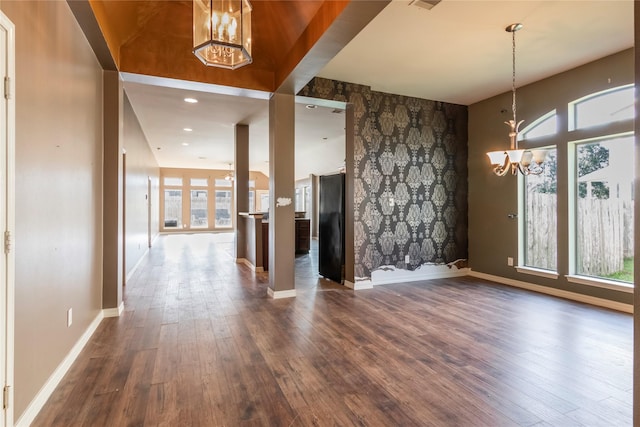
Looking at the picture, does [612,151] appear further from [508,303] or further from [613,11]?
[508,303]

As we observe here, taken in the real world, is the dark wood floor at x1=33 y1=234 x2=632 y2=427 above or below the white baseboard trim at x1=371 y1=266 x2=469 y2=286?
below

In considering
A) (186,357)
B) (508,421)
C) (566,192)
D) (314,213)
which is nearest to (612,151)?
(566,192)

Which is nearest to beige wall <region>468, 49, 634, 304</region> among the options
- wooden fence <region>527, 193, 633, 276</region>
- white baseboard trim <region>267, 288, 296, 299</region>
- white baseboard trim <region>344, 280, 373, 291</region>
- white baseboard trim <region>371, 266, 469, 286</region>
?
wooden fence <region>527, 193, 633, 276</region>

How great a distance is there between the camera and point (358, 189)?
503cm

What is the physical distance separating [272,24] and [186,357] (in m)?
3.53

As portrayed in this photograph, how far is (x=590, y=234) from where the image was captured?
14.3 feet

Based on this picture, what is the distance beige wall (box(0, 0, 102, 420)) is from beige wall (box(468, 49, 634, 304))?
565 cm

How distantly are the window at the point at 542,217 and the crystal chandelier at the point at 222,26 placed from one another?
4.57 meters

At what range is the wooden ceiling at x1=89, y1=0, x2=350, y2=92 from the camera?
313 cm

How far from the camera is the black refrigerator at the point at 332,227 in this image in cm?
536

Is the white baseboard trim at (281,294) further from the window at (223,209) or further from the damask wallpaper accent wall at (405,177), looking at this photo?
the window at (223,209)

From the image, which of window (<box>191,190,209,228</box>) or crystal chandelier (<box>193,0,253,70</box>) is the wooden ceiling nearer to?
crystal chandelier (<box>193,0,253,70</box>)

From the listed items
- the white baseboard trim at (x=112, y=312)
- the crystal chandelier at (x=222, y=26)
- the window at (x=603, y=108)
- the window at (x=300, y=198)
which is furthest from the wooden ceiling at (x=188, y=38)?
the window at (x=300, y=198)

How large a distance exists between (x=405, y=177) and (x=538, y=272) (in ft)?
7.98
